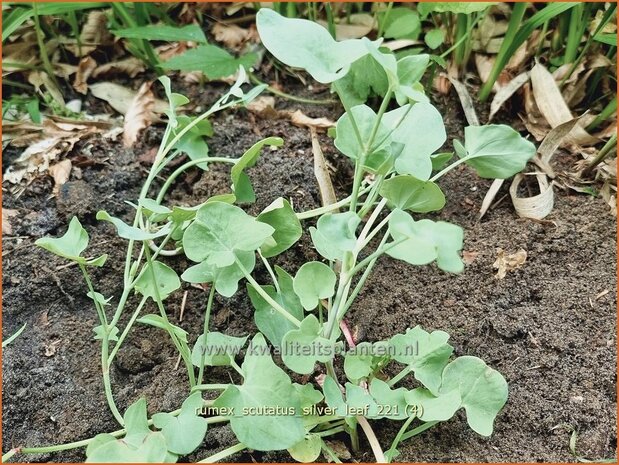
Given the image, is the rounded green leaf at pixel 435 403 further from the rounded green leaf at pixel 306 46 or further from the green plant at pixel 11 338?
the green plant at pixel 11 338

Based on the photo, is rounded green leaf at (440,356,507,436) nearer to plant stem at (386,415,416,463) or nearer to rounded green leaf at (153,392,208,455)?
plant stem at (386,415,416,463)

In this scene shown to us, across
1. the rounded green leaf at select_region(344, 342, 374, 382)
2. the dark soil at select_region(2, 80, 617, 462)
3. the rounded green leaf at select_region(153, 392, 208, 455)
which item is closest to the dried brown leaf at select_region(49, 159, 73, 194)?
the dark soil at select_region(2, 80, 617, 462)

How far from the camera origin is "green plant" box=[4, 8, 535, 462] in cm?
78

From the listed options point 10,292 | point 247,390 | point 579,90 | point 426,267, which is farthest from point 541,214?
point 10,292

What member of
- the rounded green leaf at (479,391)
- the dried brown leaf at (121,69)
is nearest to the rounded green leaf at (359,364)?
the rounded green leaf at (479,391)

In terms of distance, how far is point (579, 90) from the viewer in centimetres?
138

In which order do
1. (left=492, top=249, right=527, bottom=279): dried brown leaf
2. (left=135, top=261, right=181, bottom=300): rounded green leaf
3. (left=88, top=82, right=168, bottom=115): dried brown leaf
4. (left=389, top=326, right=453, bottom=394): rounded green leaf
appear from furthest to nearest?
1. (left=88, top=82, right=168, bottom=115): dried brown leaf
2. (left=492, top=249, right=527, bottom=279): dried brown leaf
3. (left=135, top=261, right=181, bottom=300): rounded green leaf
4. (left=389, top=326, right=453, bottom=394): rounded green leaf

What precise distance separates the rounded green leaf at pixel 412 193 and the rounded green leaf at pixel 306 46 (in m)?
0.17

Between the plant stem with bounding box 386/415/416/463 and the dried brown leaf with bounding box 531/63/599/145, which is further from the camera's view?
the dried brown leaf with bounding box 531/63/599/145

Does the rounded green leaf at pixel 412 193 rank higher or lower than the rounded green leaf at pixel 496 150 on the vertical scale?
lower

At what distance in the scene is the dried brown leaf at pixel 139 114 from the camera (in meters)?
1.34

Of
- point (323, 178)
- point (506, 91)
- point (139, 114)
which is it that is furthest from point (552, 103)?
point (139, 114)

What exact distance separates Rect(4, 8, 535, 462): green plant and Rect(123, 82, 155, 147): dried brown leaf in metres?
0.45

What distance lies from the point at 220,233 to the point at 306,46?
10.3 inches
